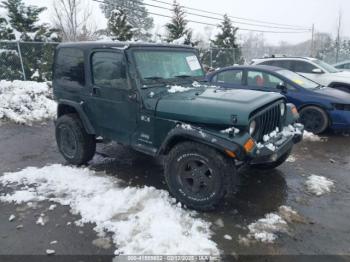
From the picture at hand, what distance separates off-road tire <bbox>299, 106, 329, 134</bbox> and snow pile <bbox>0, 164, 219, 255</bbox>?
446 centimetres

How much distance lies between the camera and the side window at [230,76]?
7594 millimetres

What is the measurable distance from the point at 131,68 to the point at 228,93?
137 centimetres

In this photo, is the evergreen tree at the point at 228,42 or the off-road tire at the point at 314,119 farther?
the evergreen tree at the point at 228,42

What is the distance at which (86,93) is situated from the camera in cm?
483

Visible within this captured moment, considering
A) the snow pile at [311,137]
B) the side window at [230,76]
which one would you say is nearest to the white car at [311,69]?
the side window at [230,76]

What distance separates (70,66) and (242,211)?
3.60 meters

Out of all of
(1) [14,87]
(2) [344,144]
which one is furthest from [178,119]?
(1) [14,87]

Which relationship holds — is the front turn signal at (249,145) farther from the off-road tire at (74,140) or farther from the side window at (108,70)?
the off-road tire at (74,140)

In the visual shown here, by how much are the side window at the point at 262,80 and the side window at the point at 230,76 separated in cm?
25

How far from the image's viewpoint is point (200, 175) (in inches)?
145

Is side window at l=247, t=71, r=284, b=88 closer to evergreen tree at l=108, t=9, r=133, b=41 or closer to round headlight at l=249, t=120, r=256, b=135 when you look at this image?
round headlight at l=249, t=120, r=256, b=135

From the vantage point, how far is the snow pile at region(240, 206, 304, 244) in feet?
10.7

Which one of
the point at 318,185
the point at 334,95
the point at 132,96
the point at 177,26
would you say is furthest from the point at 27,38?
the point at 318,185

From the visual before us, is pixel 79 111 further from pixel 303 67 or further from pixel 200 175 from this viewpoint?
pixel 303 67
